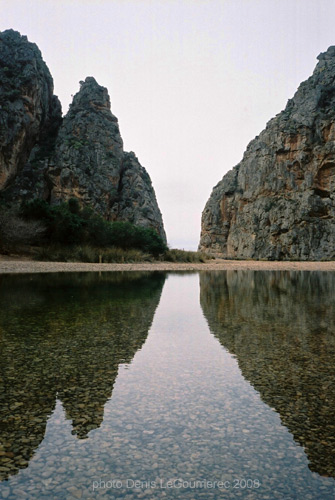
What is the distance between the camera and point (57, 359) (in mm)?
4453

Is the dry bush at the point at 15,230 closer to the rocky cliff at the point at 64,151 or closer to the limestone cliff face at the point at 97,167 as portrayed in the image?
the rocky cliff at the point at 64,151

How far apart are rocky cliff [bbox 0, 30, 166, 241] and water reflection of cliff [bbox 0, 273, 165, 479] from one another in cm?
4684

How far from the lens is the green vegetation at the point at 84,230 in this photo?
29.4 metres

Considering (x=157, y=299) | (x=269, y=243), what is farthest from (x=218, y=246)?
(x=157, y=299)

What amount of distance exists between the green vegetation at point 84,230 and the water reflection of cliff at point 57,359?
20909 mm

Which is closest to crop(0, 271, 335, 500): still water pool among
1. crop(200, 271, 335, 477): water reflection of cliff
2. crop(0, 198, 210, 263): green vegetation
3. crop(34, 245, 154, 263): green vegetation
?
crop(200, 271, 335, 477): water reflection of cliff

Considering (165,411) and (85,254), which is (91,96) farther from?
(165,411)

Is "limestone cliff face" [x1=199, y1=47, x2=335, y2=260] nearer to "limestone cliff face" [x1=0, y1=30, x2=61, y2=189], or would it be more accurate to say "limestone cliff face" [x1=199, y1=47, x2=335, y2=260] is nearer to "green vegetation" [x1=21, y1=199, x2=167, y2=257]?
"green vegetation" [x1=21, y1=199, x2=167, y2=257]

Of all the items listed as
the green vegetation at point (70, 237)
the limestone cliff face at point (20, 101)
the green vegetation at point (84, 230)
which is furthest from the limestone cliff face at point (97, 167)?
the green vegetation at point (70, 237)

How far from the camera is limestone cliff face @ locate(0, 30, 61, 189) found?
5025 centimetres

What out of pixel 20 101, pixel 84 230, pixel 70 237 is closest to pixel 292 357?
pixel 70 237

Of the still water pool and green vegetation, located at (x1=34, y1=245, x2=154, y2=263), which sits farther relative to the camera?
green vegetation, located at (x1=34, y1=245, x2=154, y2=263)

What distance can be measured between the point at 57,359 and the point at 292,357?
2924mm

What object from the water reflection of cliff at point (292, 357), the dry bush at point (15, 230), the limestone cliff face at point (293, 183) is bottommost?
the water reflection of cliff at point (292, 357)
